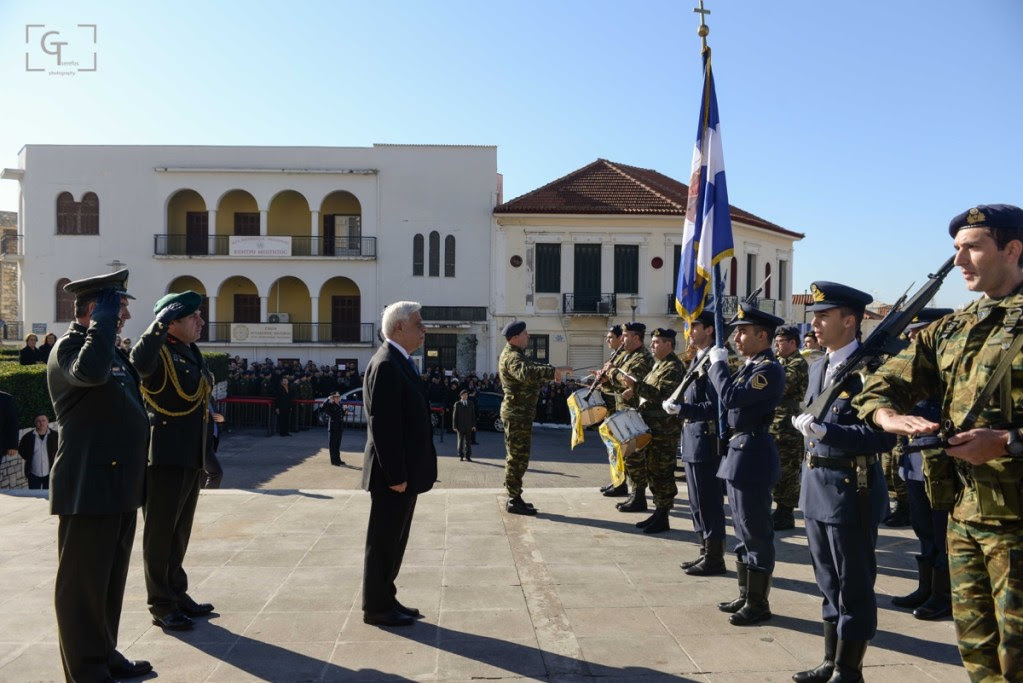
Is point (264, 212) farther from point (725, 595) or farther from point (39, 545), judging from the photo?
point (725, 595)

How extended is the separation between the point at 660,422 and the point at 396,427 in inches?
160

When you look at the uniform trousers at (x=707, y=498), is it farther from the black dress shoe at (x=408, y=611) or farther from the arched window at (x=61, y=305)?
the arched window at (x=61, y=305)

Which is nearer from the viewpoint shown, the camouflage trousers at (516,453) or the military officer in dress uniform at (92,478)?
the military officer in dress uniform at (92,478)

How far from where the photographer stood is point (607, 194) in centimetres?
3578

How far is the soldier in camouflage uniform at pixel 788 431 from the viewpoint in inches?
336

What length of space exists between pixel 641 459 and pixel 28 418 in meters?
9.96

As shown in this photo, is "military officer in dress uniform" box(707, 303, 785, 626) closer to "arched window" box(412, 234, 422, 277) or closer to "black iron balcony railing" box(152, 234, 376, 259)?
"arched window" box(412, 234, 422, 277)

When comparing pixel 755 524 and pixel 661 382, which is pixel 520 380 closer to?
pixel 661 382

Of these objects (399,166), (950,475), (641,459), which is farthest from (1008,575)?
(399,166)

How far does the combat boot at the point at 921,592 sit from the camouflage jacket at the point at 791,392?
2.46 metres

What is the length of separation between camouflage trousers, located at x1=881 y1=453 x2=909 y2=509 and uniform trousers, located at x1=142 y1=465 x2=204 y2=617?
18.3 ft

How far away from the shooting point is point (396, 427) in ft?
17.6

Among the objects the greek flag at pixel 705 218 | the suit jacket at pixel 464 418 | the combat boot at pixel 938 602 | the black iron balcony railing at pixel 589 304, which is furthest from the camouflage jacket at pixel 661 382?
the black iron balcony railing at pixel 589 304

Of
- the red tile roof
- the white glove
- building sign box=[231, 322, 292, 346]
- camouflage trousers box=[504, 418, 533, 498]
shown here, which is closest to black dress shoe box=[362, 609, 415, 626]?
the white glove
